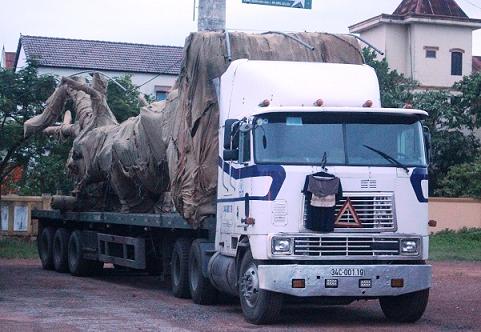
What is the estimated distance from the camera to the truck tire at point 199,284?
53.4 ft

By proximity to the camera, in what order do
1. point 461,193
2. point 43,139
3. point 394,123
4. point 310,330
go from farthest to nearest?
point 461,193 → point 43,139 → point 394,123 → point 310,330

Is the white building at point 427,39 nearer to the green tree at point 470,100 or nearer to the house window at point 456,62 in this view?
the house window at point 456,62

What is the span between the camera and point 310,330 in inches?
532

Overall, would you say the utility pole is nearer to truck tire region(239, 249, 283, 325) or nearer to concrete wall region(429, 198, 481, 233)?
truck tire region(239, 249, 283, 325)

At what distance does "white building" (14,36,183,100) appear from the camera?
52.7 metres

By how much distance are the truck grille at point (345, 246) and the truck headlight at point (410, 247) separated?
0.32ft

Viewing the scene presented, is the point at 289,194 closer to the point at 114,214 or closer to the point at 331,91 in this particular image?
the point at 331,91

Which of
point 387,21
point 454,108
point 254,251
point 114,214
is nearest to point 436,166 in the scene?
point 454,108

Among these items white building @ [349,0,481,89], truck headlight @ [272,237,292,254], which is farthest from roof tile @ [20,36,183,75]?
truck headlight @ [272,237,292,254]

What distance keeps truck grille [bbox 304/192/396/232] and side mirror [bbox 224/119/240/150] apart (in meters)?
1.77

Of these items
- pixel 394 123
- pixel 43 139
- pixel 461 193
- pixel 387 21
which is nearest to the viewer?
pixel 394 123

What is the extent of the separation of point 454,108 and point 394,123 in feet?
101

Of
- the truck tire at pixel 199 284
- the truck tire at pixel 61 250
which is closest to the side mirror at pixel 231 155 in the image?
the truck tire at pixel 199 284

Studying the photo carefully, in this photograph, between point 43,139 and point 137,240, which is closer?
point 137,240
